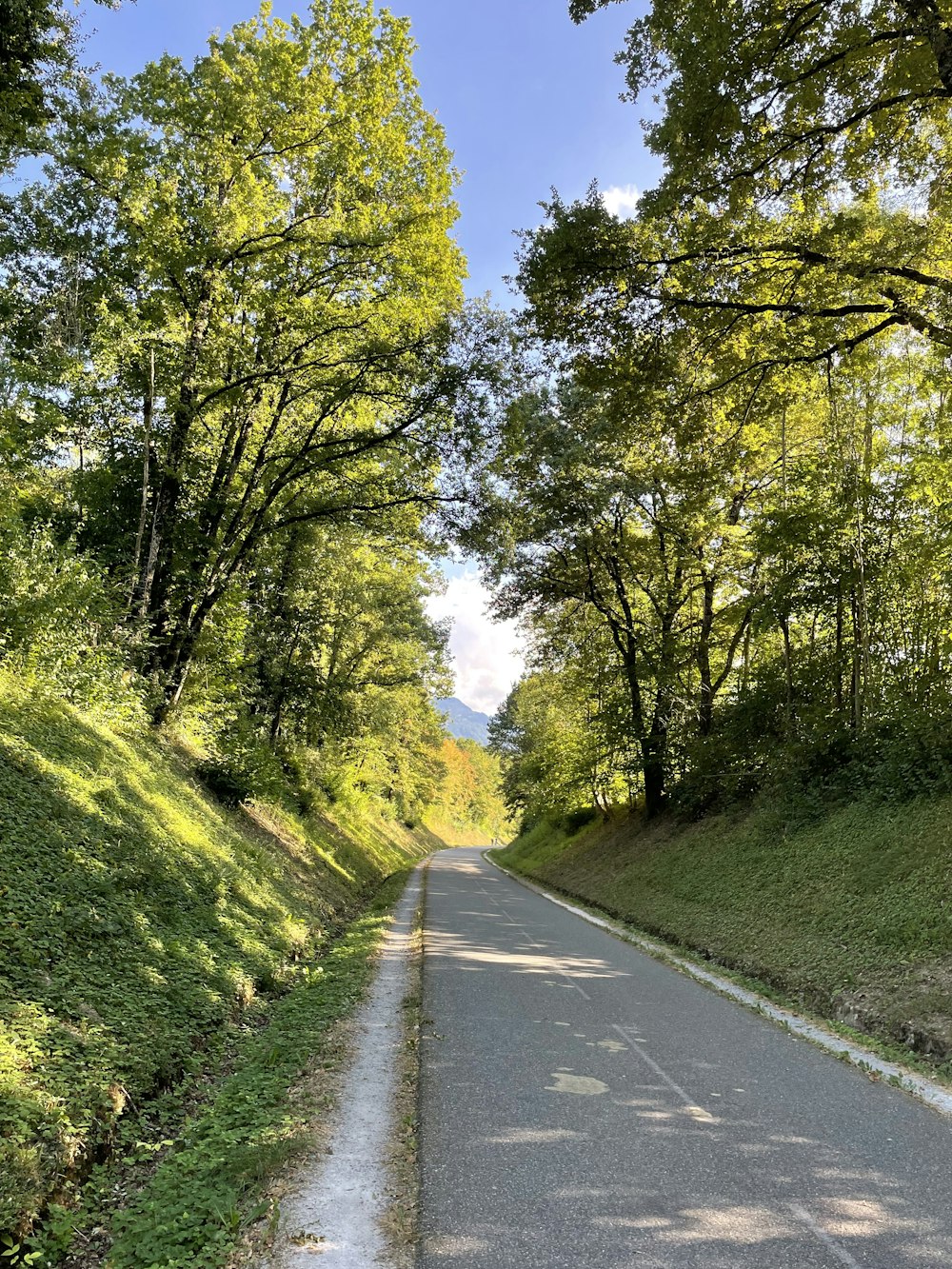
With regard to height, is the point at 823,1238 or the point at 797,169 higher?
the point at 797,169

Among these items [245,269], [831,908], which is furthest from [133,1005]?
[245,269]

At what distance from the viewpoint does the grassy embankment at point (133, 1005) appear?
139 inches

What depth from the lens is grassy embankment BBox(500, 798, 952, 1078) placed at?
7492 mm

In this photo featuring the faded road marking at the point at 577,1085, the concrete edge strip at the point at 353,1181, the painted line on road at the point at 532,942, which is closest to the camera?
the concrete edge strip at the point at 353,1181

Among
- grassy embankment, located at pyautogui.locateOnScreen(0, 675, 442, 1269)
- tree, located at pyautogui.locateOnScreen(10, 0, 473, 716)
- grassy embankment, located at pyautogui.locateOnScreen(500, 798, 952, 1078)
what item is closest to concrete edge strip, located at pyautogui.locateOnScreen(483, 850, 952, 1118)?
grassy embankment, located at pyautogui.locateOnScreen(500, 798, 952, 1078)

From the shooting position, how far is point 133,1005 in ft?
17.6

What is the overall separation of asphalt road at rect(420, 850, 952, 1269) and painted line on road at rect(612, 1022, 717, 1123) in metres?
0.02

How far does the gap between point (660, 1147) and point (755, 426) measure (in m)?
12.9

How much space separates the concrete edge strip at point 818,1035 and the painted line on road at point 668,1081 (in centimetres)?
190

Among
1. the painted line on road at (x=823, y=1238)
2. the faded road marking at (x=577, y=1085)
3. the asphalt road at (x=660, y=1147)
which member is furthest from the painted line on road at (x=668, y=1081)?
the painted line on road at (x=823, y=1238)

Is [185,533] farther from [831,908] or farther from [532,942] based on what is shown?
[831,908]

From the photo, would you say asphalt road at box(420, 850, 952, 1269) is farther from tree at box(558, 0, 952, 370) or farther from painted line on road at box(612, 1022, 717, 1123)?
tree at box(558, 0, 952, 370)

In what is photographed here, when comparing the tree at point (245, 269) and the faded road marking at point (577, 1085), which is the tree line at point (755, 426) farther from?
the faded road marking at point (577, 1085)

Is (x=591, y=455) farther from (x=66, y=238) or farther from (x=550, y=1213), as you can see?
(x=550, y=1213)
